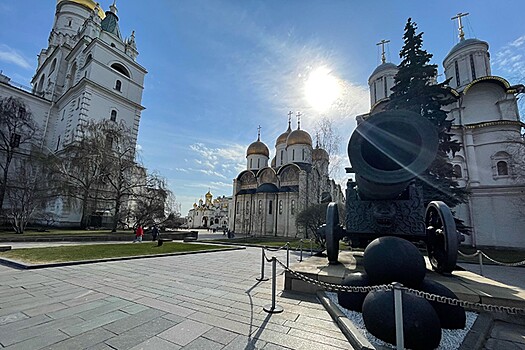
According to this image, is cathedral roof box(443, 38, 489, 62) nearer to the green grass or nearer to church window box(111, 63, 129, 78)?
the green grass

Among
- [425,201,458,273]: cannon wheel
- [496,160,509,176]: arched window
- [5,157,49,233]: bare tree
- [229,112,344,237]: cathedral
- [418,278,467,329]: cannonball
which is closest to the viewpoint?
[418,278,467,329]: cannonball

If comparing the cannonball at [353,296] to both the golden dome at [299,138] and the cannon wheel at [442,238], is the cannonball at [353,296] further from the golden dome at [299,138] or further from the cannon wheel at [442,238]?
the golden dome at [299,138]

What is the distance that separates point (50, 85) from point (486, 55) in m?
57.1

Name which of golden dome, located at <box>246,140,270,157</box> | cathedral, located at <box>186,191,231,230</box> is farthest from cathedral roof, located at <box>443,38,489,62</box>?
cathedral, located at <box>186,191,231,230</box>

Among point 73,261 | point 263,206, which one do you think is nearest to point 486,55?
point 263,206

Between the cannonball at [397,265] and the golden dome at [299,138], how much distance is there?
40.8m

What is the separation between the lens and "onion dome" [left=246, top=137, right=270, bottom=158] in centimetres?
4894

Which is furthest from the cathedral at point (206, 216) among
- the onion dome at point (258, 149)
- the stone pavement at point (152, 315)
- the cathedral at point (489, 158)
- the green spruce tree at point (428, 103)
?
the stone pavement at point (152, 315)

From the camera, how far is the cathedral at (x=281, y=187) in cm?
3159

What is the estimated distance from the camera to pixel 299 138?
1706 inches

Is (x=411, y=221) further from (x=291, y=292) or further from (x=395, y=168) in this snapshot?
(x=291, y=292)

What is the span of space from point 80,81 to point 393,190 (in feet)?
116

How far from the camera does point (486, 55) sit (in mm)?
27172

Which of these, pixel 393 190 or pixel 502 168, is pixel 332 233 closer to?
pixel 393 190
